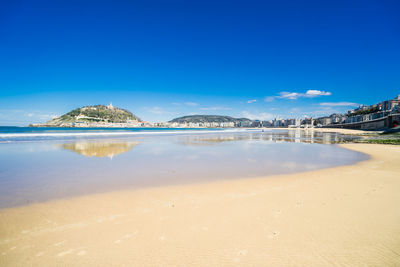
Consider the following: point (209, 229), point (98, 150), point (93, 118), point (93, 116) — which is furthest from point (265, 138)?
point (93, 116)

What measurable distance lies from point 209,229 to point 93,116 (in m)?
186

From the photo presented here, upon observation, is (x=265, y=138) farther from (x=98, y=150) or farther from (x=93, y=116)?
(x=93, y=116)

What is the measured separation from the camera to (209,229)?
3242 millimetres

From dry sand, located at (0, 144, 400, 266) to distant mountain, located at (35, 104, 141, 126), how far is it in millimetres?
167916

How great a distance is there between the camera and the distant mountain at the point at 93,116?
149850 mm

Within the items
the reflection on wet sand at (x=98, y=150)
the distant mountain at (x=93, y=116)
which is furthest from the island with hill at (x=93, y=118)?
the reflection on wet sand at (x=98, y=150)

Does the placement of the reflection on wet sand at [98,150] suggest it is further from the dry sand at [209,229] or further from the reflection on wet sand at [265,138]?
the dry sand at [209,229]

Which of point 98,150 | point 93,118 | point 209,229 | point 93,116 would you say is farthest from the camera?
point 93,116

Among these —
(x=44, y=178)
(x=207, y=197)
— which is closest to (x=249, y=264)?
(x=207, y=197)

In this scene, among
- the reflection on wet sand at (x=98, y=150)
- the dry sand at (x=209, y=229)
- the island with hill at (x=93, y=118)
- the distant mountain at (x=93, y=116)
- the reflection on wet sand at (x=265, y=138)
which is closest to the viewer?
the dry sand at (x=209, y=229)

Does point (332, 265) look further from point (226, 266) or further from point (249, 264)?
point (226, 266)

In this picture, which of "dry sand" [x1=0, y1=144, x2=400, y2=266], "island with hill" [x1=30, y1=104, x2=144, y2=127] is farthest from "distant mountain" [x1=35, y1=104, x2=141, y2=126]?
"dry sand" [x1=0, y1=144, x2=400, y2=266]

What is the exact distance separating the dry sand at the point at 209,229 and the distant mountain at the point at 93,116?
16792cm

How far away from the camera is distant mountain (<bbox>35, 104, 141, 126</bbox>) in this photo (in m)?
150
